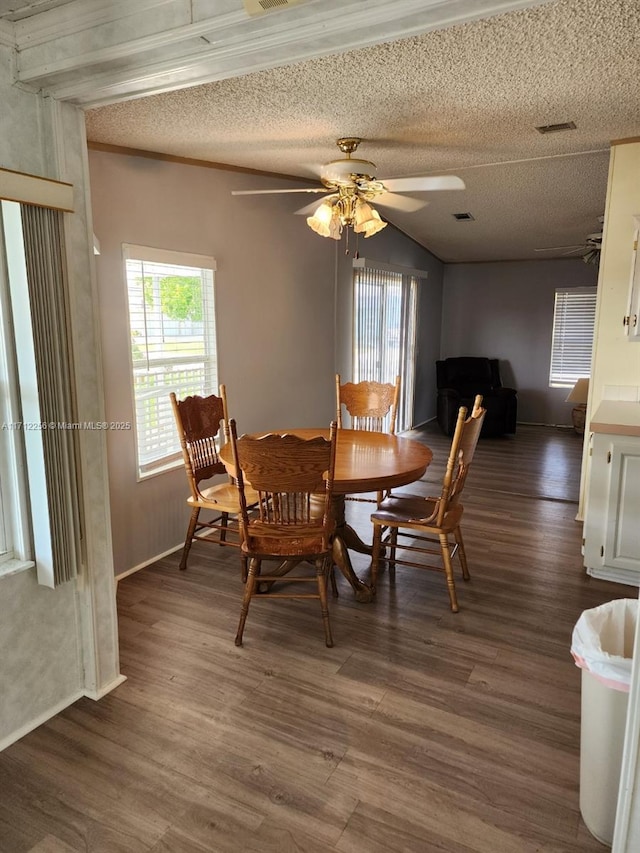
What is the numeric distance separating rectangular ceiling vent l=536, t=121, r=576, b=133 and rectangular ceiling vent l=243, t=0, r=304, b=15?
2.22 metres

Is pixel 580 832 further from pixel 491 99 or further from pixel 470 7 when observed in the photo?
pixel 491 99

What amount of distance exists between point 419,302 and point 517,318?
1.71 m

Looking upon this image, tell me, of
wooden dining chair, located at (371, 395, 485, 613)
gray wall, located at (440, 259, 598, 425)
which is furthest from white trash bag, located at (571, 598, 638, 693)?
gray wall, located at (440, 259, 598, 425)

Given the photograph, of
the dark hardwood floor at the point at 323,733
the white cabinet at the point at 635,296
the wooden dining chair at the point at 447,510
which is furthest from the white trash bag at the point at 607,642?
the white cabinet at the point at 635,296

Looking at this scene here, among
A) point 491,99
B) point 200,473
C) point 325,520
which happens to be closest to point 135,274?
point 200,473

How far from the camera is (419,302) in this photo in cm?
762

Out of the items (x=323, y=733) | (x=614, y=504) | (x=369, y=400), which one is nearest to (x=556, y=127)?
(x=369, y=400)

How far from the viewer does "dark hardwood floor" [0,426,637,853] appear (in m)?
1.67

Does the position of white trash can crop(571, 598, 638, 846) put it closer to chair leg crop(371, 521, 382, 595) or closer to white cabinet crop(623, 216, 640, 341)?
chair leg crop(371, 521, 382, 595)

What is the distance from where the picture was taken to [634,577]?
3.21 metres

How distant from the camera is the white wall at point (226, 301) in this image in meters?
3.13

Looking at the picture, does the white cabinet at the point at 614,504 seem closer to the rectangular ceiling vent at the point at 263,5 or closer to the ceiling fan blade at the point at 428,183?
the ceiling fan blade at the point at 428,183

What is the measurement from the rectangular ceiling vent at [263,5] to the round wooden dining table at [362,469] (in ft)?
5.78

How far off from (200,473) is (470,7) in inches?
106
